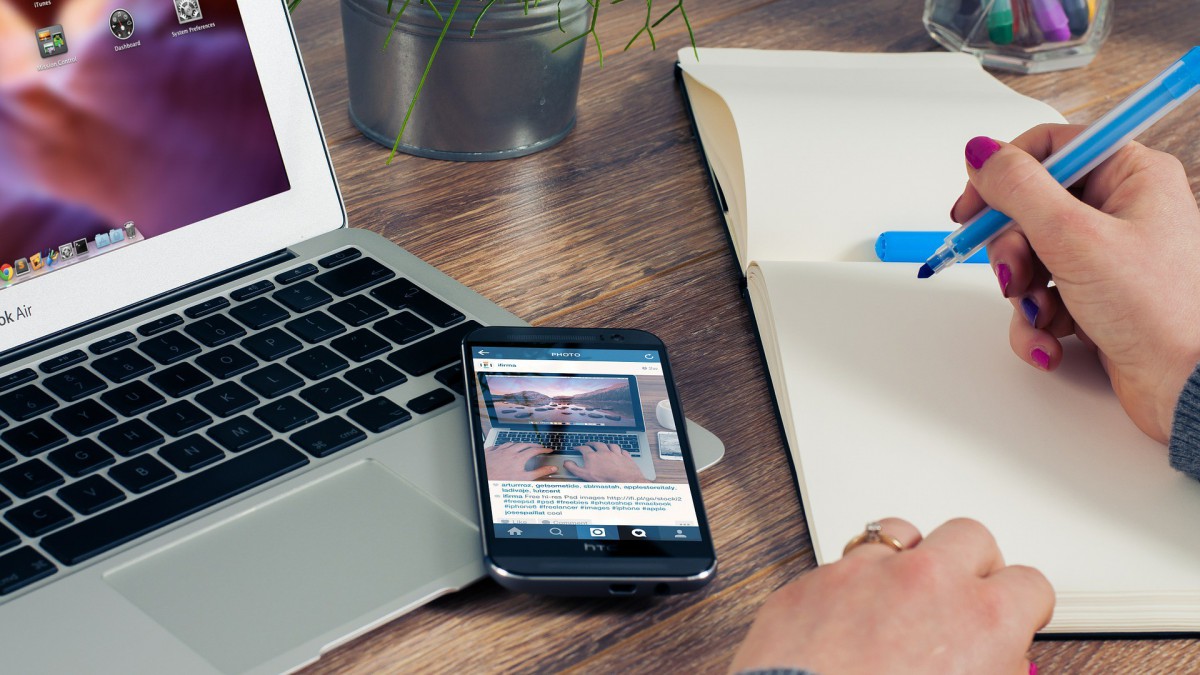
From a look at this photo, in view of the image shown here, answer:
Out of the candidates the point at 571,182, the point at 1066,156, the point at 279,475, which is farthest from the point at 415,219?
the point at 1066,156

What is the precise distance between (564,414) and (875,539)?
16 centimetres

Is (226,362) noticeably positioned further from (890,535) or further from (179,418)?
(890,535)

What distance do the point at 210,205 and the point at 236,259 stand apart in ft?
0.11

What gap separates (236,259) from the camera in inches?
24.9

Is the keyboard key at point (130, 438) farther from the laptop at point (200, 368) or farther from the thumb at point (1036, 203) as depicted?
the thumb at point (1036, 203)

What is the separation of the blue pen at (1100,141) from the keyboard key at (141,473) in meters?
0.43

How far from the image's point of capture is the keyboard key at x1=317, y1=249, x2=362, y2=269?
647 mm

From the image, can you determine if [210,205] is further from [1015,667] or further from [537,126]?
[1015,667]

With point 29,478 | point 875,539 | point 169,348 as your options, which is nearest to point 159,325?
point 169,348

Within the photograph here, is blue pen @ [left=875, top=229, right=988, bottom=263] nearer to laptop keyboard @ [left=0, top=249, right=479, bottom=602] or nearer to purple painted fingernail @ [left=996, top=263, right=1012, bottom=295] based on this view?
purple painted fingernail @ [left=996, top=263, right=1012, bottom=295]

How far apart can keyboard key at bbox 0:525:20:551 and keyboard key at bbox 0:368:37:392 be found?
103 millimetres

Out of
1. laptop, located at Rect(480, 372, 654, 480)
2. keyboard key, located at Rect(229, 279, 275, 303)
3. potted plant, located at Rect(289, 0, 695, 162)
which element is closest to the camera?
laptop, located at Rect(480, 372, 654, 480)

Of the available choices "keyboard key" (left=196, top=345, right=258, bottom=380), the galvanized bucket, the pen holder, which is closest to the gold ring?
"keyboard key" (left=196, top=345, right=258, bottom=380)

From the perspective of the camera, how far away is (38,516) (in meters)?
0.47
